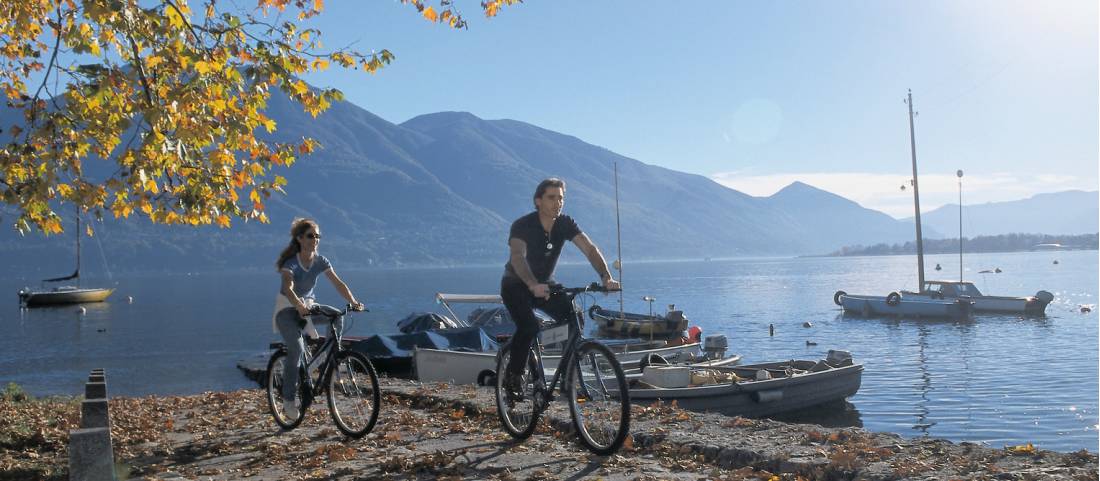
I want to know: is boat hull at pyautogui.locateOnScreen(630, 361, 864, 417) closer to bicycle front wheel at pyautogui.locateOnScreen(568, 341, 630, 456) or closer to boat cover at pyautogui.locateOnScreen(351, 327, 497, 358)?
bicycle front wheel at pyautogui.locateOnScreen(568, 341, 630, 456)

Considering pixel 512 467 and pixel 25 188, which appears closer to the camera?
pixel 512 467

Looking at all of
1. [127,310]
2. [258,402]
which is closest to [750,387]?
[258,402]

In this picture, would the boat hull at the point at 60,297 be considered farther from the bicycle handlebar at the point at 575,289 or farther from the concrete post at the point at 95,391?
the bicycle handlebar at the point at 575,289

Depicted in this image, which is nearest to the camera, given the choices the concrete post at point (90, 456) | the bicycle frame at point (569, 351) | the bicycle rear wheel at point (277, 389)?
the concrete post at point (90, 456)

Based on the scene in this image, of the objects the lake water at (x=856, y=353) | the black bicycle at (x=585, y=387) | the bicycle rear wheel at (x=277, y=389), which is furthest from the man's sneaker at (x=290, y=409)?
the lake water at (x=856, y=353)

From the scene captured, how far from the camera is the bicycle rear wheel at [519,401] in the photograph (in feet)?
25.0

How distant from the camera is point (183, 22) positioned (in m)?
8.05

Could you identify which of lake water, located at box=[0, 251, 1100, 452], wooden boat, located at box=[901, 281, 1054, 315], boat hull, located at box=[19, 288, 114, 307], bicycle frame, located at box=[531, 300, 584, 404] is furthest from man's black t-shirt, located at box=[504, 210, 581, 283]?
Answer: boat hull, located at box=[19, 288, 114, 307]

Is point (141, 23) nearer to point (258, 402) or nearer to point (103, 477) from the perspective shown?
point (103, 477)

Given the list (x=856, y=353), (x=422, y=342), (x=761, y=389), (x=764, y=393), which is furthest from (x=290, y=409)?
(x=856, y=353)

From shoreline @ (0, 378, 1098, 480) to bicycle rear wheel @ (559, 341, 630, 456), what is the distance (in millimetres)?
152

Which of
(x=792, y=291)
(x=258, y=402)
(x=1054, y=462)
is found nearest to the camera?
(x=1054, y=462)

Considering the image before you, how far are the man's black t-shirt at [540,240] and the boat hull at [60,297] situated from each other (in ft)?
382

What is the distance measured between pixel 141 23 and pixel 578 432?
16.9ft
